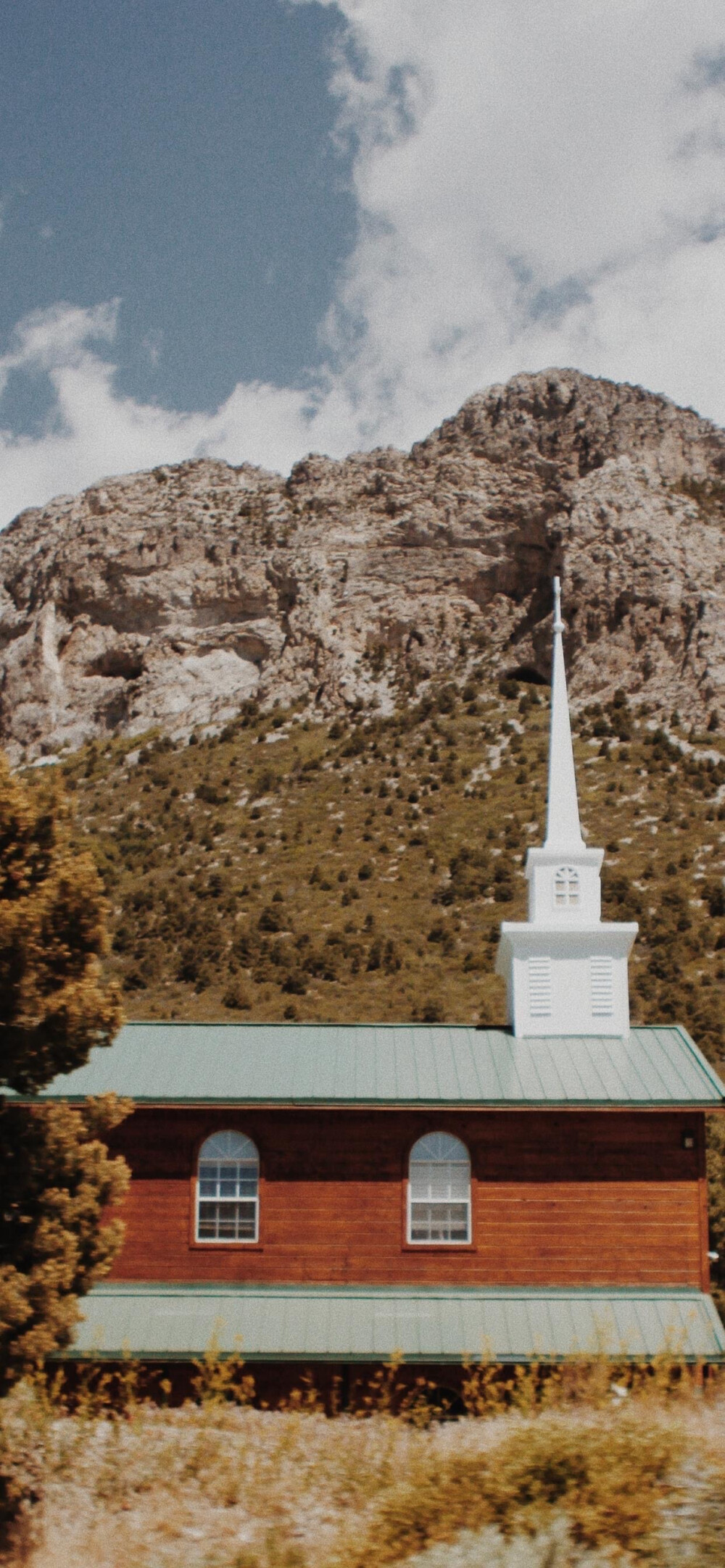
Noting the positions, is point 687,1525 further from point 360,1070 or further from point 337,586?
point 337,586

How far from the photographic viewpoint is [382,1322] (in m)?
17.2

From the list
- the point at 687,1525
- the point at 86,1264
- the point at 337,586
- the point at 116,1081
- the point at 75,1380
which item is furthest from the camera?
the point at 337,586

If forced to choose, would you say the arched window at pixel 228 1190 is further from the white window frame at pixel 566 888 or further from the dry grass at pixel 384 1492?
the white window frame at pixel 566 888

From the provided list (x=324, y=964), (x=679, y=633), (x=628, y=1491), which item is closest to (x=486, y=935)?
(x=324, y=964)

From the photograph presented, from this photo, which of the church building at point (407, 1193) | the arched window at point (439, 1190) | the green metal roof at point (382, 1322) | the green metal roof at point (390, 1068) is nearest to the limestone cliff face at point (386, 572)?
the green metal roof at point (390, 1068)

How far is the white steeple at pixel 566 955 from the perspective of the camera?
21.1 m

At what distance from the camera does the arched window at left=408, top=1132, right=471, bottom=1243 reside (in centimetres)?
1825

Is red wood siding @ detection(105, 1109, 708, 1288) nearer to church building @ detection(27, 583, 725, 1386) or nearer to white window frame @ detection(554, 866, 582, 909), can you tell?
church building @ detection(27, 583, 725, 1386)

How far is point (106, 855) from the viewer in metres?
66.6

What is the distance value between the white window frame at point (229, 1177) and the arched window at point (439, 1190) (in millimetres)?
2257

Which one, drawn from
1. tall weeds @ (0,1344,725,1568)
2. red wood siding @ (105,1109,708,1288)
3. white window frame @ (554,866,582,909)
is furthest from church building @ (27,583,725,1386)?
white window frame @ (554,866,582,909)

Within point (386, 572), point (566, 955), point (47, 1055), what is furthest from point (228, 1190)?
point (386, 572)

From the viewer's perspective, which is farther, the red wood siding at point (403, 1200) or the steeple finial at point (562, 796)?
the steeple finial at point (562, 796)

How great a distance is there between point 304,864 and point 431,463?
43.6 meters
